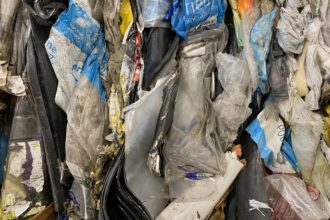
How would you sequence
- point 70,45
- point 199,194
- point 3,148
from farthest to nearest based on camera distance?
point 3,148 → point 70,45 → point 199,194

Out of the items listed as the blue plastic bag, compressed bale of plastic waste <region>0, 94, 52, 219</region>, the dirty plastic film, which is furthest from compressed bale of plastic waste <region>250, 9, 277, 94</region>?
the blue plastic bag

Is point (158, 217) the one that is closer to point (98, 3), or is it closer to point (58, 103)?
point (58, 103)

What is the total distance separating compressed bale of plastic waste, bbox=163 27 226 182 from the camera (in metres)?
0.98

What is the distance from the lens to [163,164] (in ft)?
3.29

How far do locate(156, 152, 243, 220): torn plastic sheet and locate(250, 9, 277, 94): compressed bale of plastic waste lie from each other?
29cm

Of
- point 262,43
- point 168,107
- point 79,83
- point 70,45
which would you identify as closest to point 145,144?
point 168,107

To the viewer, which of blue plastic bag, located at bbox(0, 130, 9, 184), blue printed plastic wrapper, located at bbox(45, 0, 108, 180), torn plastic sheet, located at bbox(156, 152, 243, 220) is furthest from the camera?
blue plastic bag, located at bbox(0, 130, 9, 184)

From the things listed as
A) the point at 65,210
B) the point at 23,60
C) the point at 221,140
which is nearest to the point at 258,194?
the point at 221,140

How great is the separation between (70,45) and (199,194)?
2.15 feet

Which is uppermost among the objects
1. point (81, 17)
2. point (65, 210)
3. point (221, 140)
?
point (81, 17)

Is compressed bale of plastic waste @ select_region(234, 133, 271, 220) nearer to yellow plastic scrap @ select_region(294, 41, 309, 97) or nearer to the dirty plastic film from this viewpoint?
the dirty plastic film

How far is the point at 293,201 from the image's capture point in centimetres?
101

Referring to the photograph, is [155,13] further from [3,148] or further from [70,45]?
[3,148]

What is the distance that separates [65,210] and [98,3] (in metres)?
0.74
